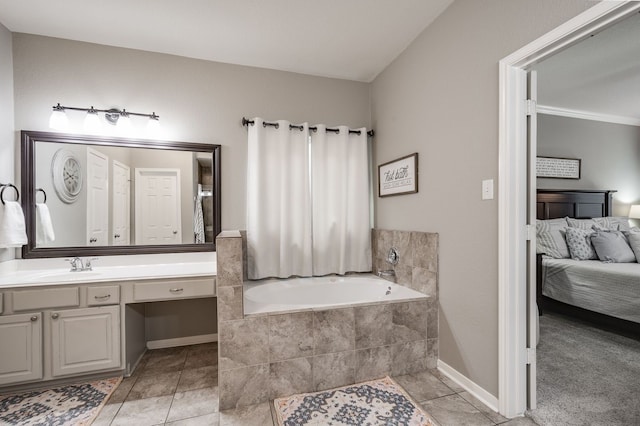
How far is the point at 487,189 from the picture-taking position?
1715mm

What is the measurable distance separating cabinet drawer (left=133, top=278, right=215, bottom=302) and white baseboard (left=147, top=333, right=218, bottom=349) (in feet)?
2.54

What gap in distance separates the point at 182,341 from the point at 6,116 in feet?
7.43

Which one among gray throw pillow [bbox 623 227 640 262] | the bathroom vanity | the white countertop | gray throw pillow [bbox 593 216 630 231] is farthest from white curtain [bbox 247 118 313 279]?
gray throw pillow [bbox 593 216 630 231]

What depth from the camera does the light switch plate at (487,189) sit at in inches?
66.6

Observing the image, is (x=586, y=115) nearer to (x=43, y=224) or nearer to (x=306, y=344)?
(x=306, y=344)

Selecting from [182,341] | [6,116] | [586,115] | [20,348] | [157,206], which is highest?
[586,115]

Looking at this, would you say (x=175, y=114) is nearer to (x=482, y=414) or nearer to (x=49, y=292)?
(x=49, y=292)

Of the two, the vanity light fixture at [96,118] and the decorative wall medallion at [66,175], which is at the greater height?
the vanity light fixture at [96,118]

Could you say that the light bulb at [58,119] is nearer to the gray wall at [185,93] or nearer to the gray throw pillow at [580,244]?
the gray wall at [185,93]

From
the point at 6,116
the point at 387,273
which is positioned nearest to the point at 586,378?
the point at 387,273

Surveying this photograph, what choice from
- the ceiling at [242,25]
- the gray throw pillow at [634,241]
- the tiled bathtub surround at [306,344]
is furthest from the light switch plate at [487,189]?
the gray throw pillow at [634,241]

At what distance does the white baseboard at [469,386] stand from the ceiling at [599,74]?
2412mm

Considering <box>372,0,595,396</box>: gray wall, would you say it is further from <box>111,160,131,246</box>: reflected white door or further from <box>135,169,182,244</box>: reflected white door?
<box>111,160,131,246</box>: reflected white door

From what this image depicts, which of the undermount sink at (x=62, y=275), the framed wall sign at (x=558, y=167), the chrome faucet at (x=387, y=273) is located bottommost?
the chrome faucet at (x=387, y=273)
